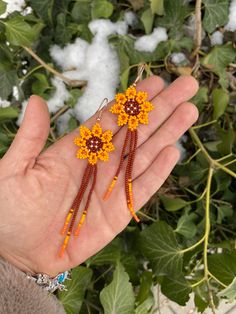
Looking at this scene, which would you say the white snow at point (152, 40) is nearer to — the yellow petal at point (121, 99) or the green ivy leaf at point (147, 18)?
the green ivy leaf at point (147, 18)

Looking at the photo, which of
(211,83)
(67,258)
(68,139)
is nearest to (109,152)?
(68,139)

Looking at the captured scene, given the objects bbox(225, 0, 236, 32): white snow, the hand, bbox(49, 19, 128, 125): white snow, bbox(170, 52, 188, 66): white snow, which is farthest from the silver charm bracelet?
bbox(225, 0, 236, 32): white snow

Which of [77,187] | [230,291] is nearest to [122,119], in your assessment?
[77,187]

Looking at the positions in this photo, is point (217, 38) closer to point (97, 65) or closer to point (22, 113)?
point (97, 65)

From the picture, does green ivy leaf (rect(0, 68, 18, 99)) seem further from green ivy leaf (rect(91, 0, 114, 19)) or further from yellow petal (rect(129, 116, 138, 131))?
yellow petal (rect(129, 116, 138, 131))

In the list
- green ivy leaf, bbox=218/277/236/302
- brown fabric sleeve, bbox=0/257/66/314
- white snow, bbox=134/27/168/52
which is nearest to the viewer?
brown fabric sleeve, bbox=0/257/66/314

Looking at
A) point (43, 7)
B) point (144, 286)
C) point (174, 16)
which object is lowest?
point (144, 286)

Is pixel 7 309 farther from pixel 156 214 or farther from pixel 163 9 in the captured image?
pixel 163 9
